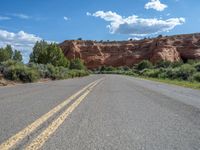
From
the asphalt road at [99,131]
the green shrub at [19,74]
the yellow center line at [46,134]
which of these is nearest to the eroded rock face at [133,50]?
the green shrub at [19,74]

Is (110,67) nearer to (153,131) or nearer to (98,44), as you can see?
(98,44)

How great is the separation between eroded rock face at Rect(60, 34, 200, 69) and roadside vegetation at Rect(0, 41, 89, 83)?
4796 centimetres

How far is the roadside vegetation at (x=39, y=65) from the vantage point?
97.1 feet

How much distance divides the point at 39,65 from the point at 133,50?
423 ft

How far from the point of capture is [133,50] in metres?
→ 166

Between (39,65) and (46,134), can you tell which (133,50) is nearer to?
(39,65)

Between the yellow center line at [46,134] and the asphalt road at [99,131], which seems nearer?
the yellow center line at [46,134]

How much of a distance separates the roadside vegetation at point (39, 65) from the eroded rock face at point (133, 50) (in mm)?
47955

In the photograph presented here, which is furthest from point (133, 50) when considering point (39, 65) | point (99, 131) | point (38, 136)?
point (38, 136)

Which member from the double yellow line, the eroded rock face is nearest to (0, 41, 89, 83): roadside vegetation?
the double yellow line

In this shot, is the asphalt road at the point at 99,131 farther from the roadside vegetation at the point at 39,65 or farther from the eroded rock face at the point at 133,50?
the eroded rock face at the point at 133,50

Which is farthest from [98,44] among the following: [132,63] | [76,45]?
[132,63]

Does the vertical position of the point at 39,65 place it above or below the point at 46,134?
below

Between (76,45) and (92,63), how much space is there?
14369 millimetres
